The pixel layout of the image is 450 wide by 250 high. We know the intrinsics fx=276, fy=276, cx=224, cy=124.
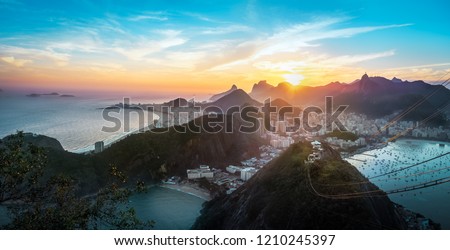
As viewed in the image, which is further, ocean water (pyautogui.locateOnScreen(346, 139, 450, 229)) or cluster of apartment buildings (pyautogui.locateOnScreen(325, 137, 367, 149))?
cluster of apartment buildings (pyautogui.locateOnScreen(325, 137, 367, 149))

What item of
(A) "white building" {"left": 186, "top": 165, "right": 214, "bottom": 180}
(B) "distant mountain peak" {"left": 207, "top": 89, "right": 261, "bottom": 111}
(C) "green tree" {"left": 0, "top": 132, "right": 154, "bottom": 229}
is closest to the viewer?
(C) "green tree" {"left": 0, "top": 132, "right": 154, "bottom": 229}

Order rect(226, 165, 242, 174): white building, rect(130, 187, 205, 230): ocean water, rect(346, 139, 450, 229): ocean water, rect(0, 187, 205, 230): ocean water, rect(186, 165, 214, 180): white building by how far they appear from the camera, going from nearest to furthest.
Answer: rect(0, 187, 205, 230): ocean water < rect(130, 187, 205, 230): ocean water < rect(346, 139, 450, 229): ocean water < rect(186, 165, 214, 180): white building < rect(226, 165, 242, 174): white building

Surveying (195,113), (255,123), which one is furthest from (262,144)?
(195,113)

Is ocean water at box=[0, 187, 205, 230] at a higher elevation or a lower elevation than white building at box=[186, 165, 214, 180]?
lower

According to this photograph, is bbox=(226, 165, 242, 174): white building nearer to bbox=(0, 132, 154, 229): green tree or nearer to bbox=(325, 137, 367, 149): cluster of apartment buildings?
bbox=(0, 132, 154, 229): green tree

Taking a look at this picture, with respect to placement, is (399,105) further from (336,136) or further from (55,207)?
(55,207)

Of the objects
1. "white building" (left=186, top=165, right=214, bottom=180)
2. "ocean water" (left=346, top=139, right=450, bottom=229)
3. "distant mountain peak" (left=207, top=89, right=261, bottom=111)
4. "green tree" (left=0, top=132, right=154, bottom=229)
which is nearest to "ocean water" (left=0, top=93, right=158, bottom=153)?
Answer: "white building" (left=186, top=165, right=214, bottom=180)

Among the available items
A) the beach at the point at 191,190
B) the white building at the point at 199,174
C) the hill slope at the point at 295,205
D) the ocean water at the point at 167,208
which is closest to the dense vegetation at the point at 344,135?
the white building at the point at 199,174
